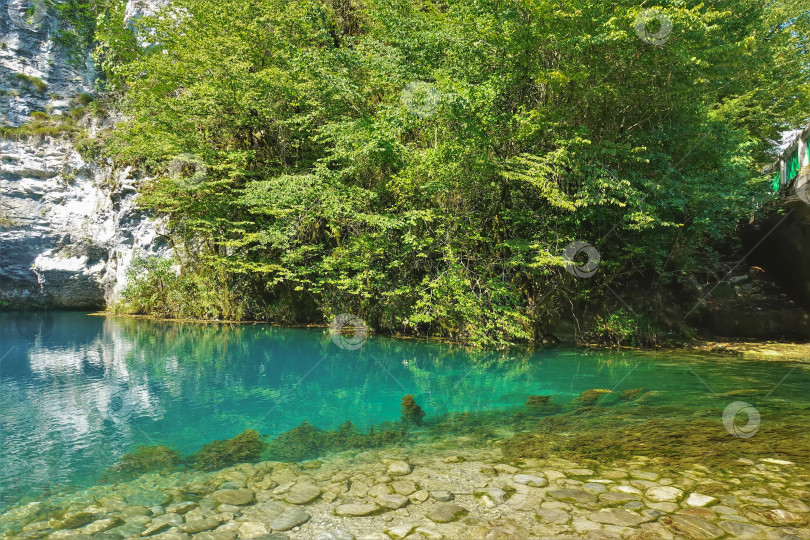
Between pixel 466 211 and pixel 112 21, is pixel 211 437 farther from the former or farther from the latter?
pixel 112 21

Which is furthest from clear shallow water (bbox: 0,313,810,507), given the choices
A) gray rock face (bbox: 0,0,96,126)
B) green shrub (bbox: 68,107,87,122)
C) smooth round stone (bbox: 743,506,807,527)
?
gray rock face (bbox: 0,0,96,126)

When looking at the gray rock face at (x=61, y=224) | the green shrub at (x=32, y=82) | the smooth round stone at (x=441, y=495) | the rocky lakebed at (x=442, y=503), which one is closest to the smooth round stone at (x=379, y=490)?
the rocky lakebed at (x=442, y=503)

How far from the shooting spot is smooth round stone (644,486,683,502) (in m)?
3.75

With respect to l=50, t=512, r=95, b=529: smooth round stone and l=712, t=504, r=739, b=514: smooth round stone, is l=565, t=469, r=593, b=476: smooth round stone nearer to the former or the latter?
l=712, t=504, r=739, b=514: smooth round stone

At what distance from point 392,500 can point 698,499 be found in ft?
7.42

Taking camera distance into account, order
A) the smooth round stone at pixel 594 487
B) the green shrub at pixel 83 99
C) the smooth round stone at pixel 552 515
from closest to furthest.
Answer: the smooth round stone at pixel 552 515
the smooth round stone at pixel 594 487
the green shrub at pixel 83 99

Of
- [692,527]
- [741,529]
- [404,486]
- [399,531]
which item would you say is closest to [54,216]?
[404,486]

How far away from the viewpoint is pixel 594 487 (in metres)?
4.02

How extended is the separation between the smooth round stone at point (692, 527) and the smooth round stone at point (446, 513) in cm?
135

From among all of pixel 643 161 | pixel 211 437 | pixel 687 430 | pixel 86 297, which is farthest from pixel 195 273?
pixel 687 430

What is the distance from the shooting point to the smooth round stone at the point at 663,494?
375 cm

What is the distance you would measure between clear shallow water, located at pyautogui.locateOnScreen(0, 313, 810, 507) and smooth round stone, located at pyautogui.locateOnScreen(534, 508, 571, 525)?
3.13 m

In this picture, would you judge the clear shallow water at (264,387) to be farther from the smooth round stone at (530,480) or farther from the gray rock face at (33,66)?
the gray rock face at (33,66)

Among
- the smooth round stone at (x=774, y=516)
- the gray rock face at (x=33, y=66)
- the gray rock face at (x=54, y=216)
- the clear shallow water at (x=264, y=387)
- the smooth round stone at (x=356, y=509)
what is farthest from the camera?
the gray rock face at (x=33, y=66)
